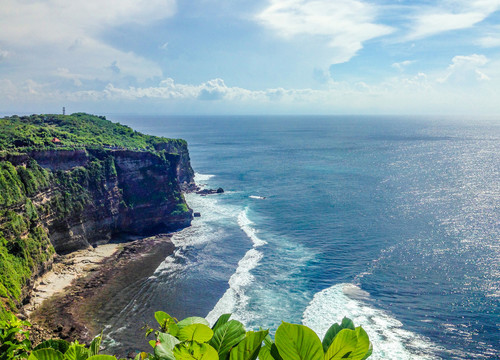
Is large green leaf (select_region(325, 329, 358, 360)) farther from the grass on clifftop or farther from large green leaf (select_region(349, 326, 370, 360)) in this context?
the grass on clifftop

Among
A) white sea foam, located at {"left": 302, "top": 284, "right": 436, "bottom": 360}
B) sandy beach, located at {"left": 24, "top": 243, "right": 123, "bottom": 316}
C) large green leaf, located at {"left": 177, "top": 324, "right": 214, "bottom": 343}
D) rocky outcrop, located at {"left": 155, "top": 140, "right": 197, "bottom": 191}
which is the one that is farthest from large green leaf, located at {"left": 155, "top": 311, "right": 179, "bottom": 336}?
rocky outcrop, located at {"left": 155, "top": 140, "right": 197, "bottom": 191}

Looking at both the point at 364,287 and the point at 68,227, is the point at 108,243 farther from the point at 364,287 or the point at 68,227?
the point at 364,287

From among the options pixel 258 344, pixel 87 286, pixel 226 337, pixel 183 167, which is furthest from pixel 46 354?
pixel 183 167

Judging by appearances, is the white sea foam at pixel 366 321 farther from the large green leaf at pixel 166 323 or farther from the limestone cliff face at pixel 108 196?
the limestone cliff face at pixel 108 196

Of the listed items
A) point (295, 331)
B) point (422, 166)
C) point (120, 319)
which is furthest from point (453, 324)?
point (422, 166)

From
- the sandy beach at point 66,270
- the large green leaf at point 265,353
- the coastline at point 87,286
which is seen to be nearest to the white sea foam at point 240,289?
the coastline at point 87,286
